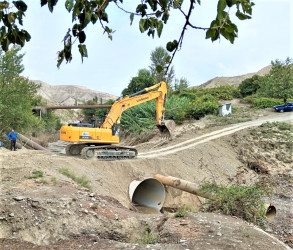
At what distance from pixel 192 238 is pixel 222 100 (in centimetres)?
3573

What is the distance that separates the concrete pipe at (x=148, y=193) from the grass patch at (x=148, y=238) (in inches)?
238

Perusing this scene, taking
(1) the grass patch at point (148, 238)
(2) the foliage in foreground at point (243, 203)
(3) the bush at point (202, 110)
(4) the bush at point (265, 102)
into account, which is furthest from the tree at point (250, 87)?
(1) the grass patch at point (148, 238)

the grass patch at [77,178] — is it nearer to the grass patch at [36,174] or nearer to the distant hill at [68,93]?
the grass patch at [36,174]

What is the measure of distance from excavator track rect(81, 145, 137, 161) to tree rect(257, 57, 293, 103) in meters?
25.3

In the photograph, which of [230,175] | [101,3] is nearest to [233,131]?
[230,175]

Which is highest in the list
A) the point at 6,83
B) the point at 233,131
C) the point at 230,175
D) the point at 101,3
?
the point at 6,83

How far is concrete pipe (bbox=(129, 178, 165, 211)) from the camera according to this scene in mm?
13672

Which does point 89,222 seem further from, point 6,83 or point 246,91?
point 246,91

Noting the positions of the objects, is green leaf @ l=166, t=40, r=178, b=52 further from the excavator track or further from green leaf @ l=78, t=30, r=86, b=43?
the excavator track

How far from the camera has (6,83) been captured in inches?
1028

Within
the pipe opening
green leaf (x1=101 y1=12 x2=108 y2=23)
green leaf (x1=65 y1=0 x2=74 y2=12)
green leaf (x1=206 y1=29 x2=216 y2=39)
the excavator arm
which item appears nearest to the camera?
green leaf (x1=206 y1=29 x2=216 y2=39)

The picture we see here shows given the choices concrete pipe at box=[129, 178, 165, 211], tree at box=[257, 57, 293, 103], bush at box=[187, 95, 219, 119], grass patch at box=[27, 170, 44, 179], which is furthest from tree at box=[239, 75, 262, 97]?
grass patch at box=[27, 170, 44, 179]

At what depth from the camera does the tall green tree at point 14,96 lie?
24.1 meters

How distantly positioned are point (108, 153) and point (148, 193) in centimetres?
296
